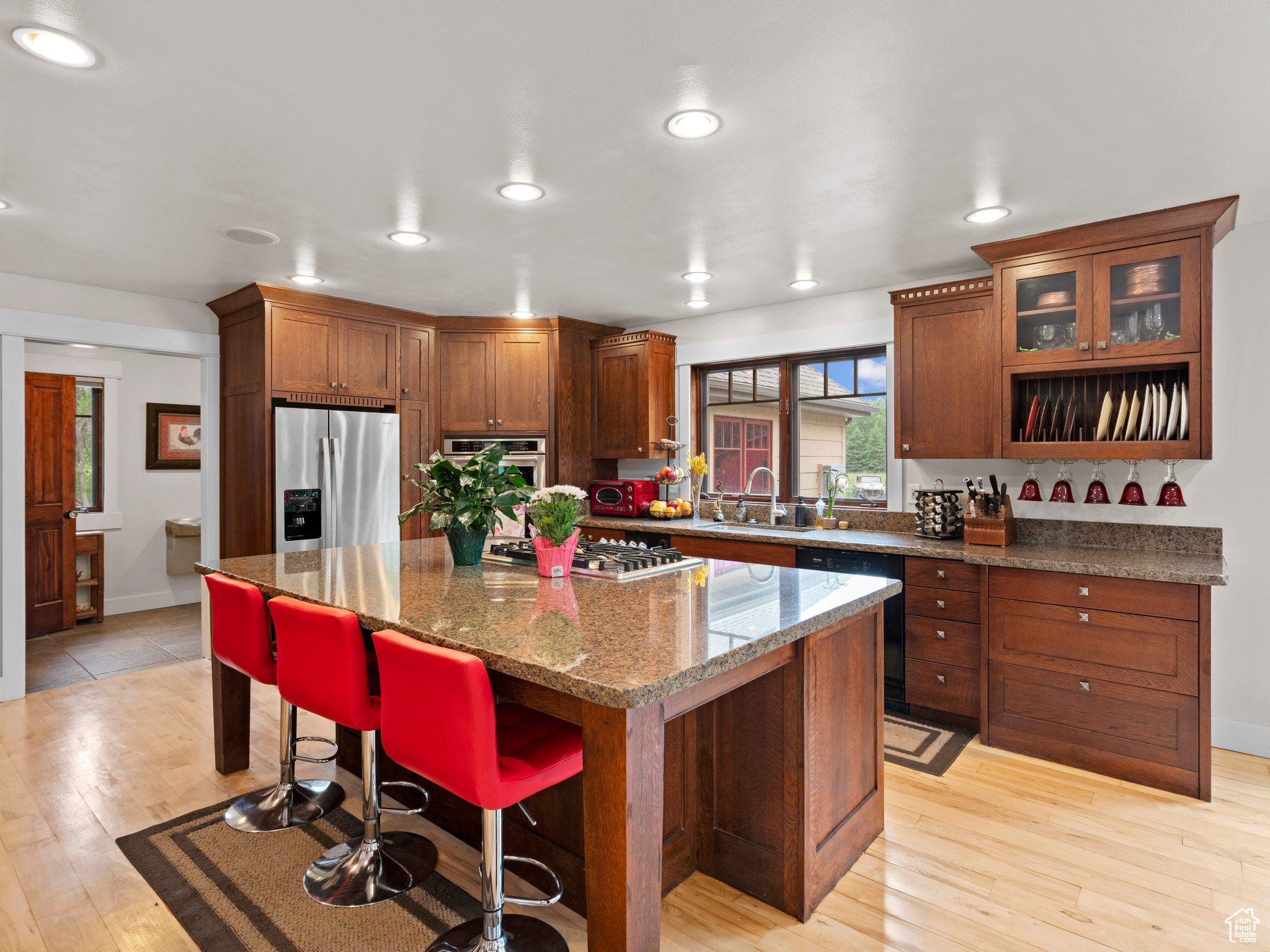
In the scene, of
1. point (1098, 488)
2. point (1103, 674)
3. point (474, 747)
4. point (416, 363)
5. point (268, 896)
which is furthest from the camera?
point (416, 363)

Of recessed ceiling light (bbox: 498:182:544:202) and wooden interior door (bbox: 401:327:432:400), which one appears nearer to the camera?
recessed ceiling light (bbox: 498:182:544:202)

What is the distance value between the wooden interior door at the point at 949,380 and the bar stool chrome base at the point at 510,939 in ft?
9.65

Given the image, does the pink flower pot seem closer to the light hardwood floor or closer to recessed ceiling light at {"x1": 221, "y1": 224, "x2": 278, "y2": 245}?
the light hardwood floor

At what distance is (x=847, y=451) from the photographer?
15.0 ft

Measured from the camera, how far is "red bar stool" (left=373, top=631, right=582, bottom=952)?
58.9 inches

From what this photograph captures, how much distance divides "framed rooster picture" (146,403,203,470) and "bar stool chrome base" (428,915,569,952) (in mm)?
5856

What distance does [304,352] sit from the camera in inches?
171

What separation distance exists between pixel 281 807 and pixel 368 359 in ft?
9.84

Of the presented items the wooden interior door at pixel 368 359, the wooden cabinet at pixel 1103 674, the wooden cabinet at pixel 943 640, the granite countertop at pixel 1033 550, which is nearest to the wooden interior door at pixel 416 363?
the wooden interior door at pixel 368 359

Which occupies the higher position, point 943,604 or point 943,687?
point 943,604

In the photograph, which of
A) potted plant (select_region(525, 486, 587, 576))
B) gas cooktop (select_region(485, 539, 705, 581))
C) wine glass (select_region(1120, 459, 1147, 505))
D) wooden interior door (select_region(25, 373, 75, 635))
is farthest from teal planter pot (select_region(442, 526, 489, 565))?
wooden interior door (select_region(25, 373, 75, 635))

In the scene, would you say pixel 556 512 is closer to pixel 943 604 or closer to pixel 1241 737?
pixel 943 604

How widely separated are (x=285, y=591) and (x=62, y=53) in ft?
5.31

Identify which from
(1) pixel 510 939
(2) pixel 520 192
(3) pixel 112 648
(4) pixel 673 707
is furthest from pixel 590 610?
(3) pixel 112 648
